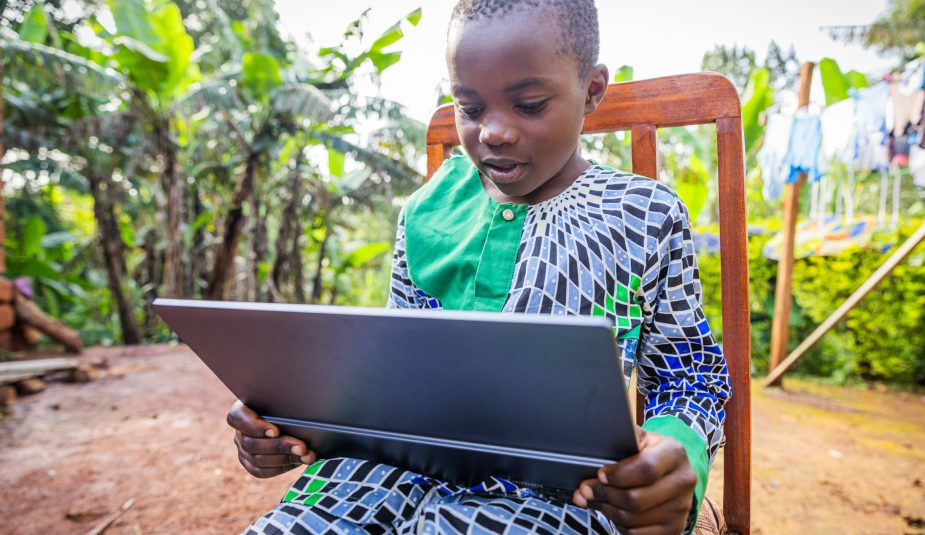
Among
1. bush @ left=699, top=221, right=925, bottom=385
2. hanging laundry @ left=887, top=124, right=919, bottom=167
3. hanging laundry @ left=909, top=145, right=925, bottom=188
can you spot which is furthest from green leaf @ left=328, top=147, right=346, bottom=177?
hanging laundry @ left=909, top=145, right=925, bottom=188

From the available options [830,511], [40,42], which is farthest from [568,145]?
[40,42]

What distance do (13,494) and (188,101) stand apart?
13.2 feet

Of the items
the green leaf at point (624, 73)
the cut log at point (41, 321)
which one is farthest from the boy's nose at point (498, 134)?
the cut log at point (41, 321)

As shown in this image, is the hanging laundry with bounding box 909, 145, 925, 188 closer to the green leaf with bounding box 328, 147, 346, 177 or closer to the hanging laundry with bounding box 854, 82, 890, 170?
the hanging laundry with bounding box 854, 82, 890, 170

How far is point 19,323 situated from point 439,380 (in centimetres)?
561

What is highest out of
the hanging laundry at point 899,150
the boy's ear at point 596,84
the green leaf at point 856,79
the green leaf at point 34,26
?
the green leaf at point 34,26

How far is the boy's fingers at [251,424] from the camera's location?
80cm

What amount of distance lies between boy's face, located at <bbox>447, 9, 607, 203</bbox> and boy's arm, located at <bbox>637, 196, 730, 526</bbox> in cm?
24

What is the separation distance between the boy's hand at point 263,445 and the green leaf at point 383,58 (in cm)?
462

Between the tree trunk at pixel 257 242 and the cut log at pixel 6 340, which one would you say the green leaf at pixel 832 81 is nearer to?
the tree trunk at pixel 257 242

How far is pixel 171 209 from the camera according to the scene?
18.4 feet

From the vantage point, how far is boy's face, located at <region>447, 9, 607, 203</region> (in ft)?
2.70

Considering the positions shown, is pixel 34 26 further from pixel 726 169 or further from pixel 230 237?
pixel 726 169

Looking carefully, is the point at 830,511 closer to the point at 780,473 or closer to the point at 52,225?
the point at 780,473
